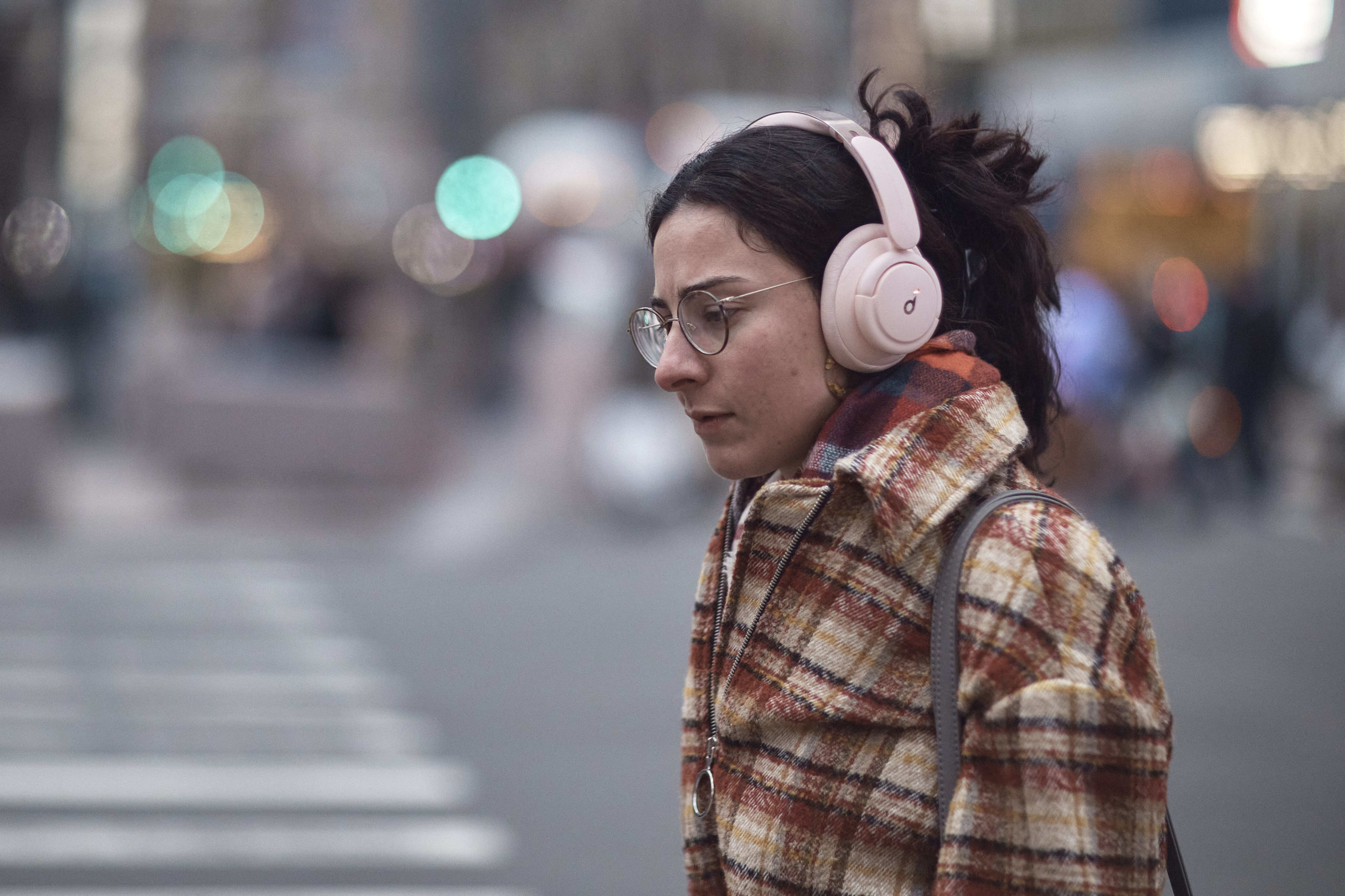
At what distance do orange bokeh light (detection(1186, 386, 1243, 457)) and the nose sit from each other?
41.7 feet

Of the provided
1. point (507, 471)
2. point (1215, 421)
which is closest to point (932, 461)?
point (1215, 421)

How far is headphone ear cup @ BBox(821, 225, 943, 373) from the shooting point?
67.5 inches

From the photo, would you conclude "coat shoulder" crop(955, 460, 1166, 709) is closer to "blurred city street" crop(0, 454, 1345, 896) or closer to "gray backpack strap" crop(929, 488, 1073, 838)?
"gray backpack strap" crop(929, 488, 1073, 838)

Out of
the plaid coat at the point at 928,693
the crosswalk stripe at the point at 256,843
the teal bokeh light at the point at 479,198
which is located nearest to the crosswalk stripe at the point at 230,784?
the crosswalk stripe at the point at 256,843

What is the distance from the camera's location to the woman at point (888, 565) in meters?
1.54

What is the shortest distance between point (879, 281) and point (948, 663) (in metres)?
0.46

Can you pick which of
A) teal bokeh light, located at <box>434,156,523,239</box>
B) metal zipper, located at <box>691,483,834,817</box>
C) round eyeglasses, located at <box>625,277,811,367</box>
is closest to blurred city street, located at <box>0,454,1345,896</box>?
metal zipper, located at <box>691,483,834,817</box>

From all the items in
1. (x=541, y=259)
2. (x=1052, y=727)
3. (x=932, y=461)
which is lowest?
(x=1052, y=727)

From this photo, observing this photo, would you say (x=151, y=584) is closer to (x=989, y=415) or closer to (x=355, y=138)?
(x=989, y=415)

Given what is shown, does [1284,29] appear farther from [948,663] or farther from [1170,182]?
[948,663]

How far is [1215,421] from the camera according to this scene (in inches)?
559

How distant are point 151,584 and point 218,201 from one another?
32934 millimetres

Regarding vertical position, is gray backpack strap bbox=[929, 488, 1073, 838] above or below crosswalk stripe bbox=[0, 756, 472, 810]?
above

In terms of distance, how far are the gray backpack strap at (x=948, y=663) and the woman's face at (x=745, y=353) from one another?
29cm
